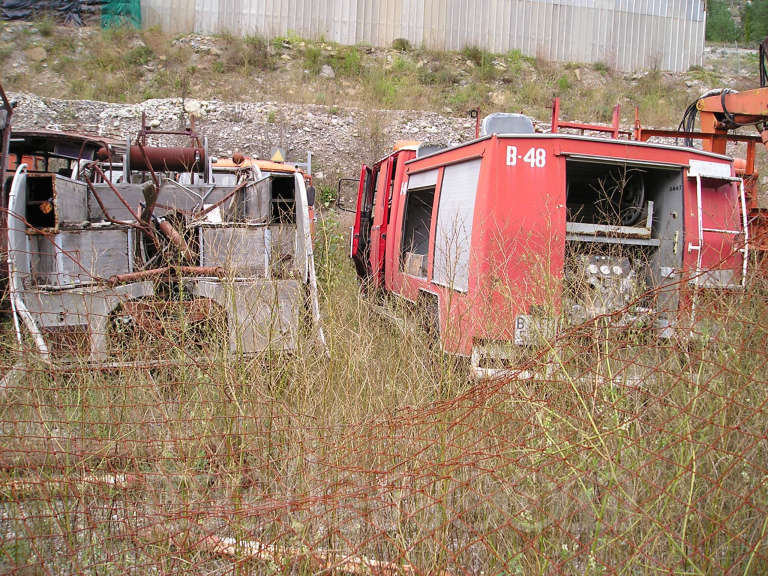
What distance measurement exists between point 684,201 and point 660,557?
10.7 feet

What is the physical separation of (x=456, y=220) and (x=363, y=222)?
183 inches

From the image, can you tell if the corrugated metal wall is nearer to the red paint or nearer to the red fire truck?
the red fire truck

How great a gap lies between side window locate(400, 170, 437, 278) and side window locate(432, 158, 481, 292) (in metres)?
0.82

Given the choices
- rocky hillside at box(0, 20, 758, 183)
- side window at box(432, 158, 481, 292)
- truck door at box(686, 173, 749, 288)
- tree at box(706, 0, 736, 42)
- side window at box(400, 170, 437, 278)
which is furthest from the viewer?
tree at box(706, 0, 736, 42)

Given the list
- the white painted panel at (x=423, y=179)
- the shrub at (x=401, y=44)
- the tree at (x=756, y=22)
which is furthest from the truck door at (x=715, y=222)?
the tree at (x=756, y=22)

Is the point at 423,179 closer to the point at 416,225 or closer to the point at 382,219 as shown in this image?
the point at 416,225

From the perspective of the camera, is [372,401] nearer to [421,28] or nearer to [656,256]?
[656,256]

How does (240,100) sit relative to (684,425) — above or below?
above

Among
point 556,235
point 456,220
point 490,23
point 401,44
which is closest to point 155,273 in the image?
point 456,220

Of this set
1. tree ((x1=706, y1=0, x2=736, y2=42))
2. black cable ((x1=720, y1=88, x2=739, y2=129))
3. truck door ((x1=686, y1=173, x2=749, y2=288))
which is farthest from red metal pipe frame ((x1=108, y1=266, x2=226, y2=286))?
tree ((x1=706, y1=0, x2=736, y2=42))

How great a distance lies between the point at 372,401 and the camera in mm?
3754

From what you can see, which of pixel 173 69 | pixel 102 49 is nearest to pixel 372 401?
pixel 173 69

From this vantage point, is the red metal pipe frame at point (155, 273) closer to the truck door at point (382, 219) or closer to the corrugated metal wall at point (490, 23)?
the truck door at point (382, 219)

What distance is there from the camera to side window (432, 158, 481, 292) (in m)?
4.57
